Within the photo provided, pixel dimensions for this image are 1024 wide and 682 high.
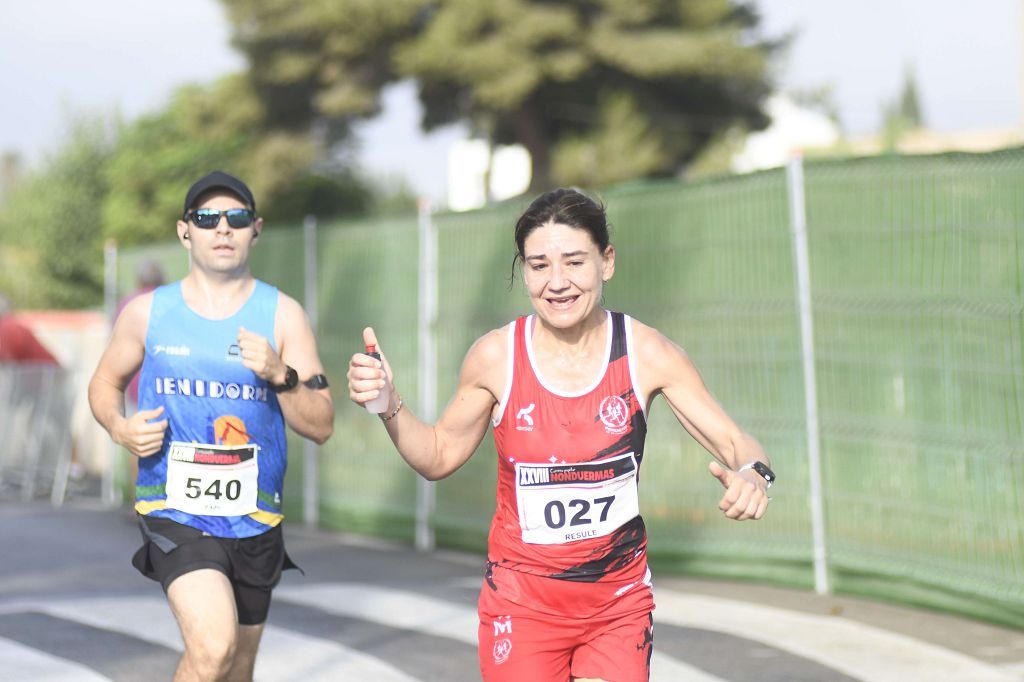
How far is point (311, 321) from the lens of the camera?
13.8 metres

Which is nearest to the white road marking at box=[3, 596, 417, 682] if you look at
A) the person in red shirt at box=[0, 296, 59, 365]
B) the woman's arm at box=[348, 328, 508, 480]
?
the woman's arm at box=[348, 328, 508, 480]

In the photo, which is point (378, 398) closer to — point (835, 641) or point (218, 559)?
point (218, 559)

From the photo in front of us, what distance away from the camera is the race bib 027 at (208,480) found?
18.2 ft

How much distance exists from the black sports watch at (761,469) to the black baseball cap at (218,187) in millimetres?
2241

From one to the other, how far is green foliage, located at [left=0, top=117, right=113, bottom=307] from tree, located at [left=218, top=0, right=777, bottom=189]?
73.8 feet

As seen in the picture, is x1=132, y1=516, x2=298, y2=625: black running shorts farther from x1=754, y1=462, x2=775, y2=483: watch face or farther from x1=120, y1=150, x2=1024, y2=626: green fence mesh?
x1=120, y1=150, x2=1024, y2=626: green fence mesh

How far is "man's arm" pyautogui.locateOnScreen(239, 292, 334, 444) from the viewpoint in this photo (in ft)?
17.1

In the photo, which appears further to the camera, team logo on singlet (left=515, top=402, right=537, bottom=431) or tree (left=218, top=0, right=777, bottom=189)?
tree (left=218, top=0, right=777, bottom=189)

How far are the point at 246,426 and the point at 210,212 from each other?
782 mm

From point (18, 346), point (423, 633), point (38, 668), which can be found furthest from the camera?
point (18, 346)

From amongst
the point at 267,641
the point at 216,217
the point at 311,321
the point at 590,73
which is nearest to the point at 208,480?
the point at 216,217

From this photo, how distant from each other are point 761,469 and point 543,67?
35.0 m

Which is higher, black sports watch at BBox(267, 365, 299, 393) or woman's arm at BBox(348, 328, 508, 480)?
black sports watch at BBox(267, 365, 299, 393)

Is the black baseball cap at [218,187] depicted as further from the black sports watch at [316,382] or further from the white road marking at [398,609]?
the white road marking at [398,609]
